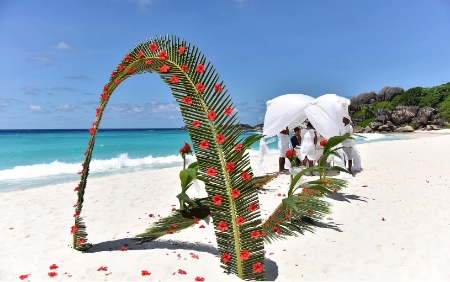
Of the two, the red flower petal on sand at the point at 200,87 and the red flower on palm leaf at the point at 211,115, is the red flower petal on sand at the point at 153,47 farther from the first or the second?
the red flower on palm leaf at the point at 211,115

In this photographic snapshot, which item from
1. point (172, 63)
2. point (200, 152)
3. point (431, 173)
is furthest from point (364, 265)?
point (431, 173)

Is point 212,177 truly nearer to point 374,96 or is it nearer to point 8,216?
point 8,216

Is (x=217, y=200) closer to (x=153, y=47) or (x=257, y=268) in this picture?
(x=257, y=268)

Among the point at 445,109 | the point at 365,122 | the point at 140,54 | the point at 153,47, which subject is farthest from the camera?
the point at 365,122

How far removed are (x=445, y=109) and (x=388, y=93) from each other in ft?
45.3

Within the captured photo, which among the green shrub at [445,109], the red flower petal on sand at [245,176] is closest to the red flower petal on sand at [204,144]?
the red flower petal on sand at [245,176]

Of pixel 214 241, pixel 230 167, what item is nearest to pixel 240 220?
pixel 230 167

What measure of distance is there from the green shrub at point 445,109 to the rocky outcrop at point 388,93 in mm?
9863

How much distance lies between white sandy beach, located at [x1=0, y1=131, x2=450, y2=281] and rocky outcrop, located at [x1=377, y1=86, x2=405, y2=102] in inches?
2394

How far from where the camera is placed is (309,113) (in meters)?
9.68

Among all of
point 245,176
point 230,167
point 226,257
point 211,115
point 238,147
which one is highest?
point 211,115

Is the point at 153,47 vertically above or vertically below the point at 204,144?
above

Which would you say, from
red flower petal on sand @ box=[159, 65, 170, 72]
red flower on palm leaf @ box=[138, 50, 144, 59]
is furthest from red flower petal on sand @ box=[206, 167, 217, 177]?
red flower on palm leaf @ box=[138, 50, 144, 59]

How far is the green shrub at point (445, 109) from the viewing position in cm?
4800
